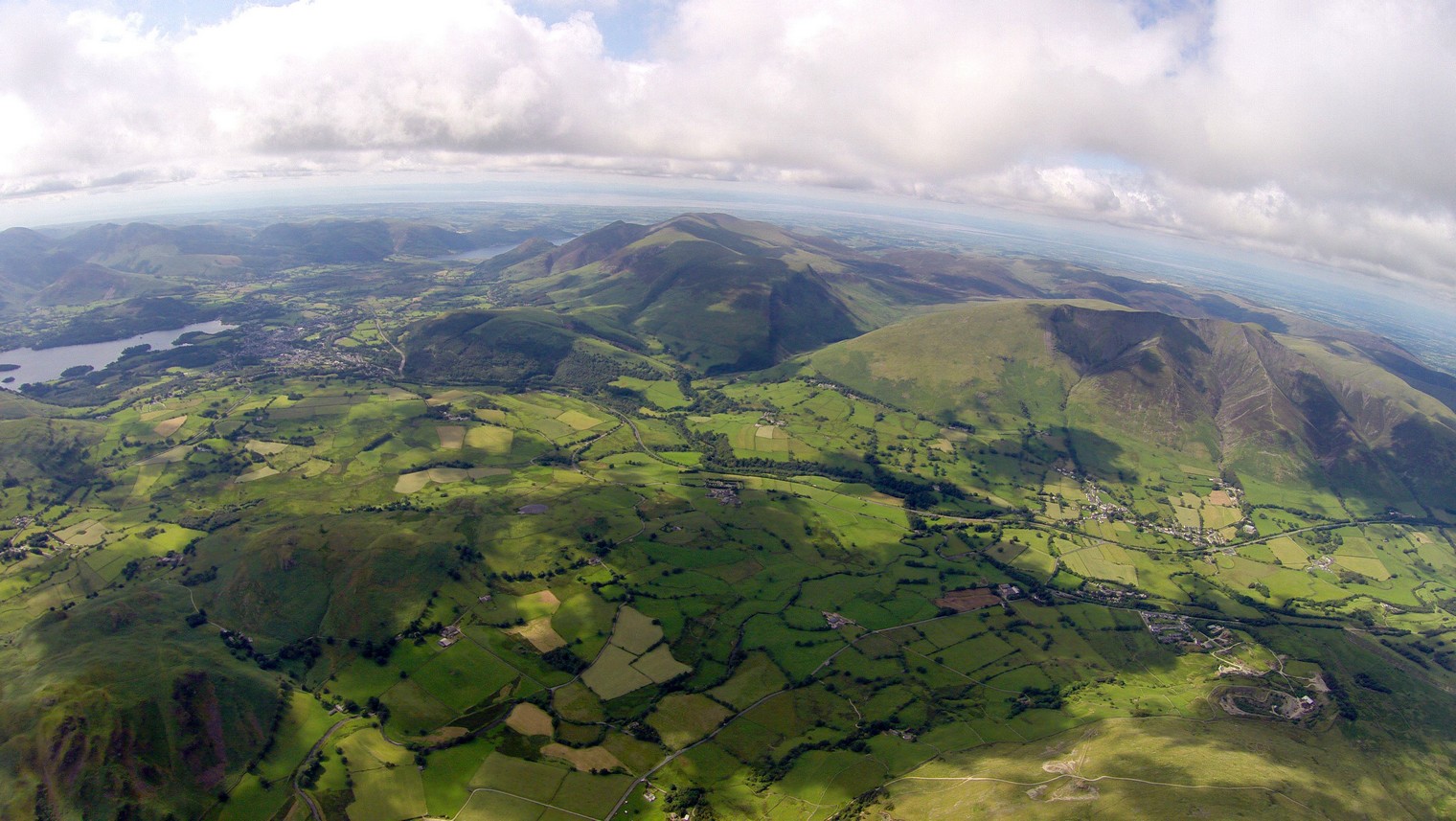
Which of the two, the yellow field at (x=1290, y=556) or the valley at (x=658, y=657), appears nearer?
the valley at (x=658, y=657)

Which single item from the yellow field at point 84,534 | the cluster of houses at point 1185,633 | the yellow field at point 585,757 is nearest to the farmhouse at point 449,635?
the yellow field at point 585,757

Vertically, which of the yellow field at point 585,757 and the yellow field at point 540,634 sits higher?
the yellow field at point 540,634

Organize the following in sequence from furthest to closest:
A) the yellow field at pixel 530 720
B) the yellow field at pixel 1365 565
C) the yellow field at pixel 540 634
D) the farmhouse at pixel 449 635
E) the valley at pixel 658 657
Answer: the yellow field at pixel 1365 565, the yellow field at pixel 540 634, the farmhouse at pixel 449 635, the yellow field at pixel 530 720, the valley at pixel 658 657

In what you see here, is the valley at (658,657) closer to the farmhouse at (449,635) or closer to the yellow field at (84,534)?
the farmhouse at (449,635)

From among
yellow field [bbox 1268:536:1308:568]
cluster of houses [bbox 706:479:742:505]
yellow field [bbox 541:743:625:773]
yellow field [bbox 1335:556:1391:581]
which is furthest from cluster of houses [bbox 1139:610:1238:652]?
yellow field [bbox 541:743:625:773]

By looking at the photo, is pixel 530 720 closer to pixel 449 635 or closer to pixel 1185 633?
pixel 449 635

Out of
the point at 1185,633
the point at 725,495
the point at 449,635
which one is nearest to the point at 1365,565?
the point at 1185,633

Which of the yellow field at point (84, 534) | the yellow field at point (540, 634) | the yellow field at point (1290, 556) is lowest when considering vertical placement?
the yellow field at point (84, 534)

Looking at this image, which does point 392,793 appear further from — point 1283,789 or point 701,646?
point 1283,789

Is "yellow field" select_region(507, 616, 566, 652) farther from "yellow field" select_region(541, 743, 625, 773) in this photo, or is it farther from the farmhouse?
"yellow field" select_region(541, 743, 625, 773)

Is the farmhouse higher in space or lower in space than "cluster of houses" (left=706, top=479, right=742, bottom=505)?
lower

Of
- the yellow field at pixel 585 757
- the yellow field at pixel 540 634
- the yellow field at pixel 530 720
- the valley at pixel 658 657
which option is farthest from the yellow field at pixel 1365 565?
the yellow field at pixel 530 720

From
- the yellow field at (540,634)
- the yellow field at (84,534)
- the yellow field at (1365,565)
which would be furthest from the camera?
the yellow field at (1365,565)
